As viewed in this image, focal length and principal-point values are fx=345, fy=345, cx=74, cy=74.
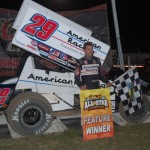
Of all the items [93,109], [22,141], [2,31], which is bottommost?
[22,141]

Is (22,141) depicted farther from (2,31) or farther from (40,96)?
(2,31)

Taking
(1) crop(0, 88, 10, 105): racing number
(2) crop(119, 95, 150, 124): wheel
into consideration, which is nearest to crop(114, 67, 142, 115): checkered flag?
(2) crop(119, 95, 150, 124): wheel

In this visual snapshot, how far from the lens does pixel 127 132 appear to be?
22.2ft

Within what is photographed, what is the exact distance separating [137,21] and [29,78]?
4075 cm

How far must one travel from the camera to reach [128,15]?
1838 inches

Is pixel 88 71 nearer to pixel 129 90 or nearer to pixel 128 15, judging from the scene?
pixel 129 90

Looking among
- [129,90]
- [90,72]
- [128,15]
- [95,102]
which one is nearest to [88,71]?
[90,72]

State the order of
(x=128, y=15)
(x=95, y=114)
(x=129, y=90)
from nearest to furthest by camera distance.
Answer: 1. (x=95, y=114)
2. (x=129, y=90)
3. (x=128, y=15)

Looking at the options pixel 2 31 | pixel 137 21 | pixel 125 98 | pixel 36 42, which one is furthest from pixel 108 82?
pixel 137 21

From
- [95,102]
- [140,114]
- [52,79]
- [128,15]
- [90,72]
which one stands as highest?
[128,15]

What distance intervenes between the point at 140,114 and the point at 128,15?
40530mm

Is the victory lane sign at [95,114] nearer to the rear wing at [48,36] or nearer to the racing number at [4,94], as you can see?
the rear wing at [48,36]

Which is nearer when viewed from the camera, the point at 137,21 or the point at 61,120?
the point at 61,120

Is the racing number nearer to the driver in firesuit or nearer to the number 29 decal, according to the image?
the number 29 decal
